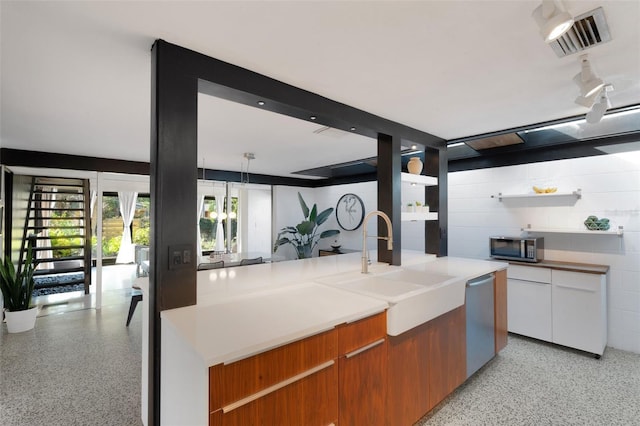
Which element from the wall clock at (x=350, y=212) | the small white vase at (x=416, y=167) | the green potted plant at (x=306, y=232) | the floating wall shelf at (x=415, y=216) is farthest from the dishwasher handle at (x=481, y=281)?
the green potted plant at (x=306, y=232)

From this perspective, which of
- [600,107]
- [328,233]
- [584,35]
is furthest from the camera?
[328,233]

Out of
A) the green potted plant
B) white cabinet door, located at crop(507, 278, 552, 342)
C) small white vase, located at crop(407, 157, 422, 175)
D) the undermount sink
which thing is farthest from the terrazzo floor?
the green potted plant

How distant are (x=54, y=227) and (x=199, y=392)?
5.67m

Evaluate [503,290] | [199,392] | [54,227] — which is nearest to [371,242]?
[503,290]

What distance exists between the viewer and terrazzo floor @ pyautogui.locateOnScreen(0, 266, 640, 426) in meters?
2.03

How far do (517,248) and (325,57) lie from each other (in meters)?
3.08

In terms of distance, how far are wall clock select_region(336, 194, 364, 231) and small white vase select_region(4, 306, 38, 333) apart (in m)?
4.84

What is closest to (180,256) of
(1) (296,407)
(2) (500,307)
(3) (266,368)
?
(3) (266,368)

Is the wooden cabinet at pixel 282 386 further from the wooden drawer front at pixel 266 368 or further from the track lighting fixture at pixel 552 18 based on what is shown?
the track lighting fixture at pixel 552 18

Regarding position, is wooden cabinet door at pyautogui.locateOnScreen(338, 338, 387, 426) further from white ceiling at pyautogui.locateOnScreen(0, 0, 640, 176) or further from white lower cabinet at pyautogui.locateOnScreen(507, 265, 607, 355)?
white lower cabinet at pyautogui.locateOnScreen(507, 265, 607, 355)

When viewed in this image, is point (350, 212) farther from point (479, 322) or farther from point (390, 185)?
point (479, 322)

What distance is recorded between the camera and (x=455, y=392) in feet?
7.56

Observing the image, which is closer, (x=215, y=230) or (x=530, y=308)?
(x=530, y=308)

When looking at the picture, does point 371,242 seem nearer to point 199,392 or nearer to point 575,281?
point 575,281
